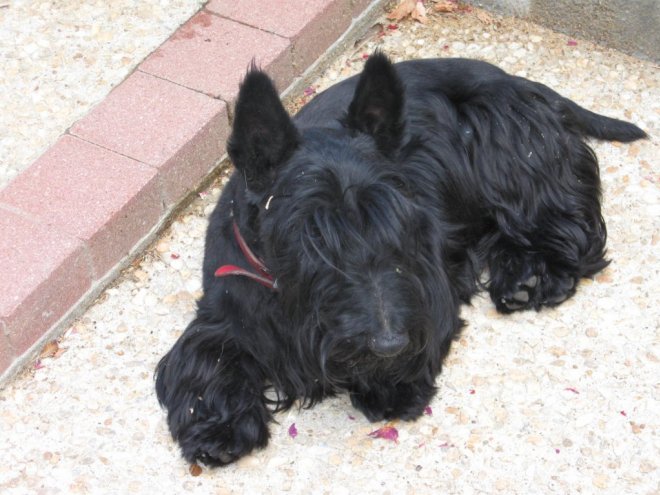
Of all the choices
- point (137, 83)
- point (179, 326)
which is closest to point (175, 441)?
point (179, 326)

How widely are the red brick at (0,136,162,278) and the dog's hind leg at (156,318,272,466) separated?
0.56 m

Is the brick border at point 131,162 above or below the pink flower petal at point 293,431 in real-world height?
above

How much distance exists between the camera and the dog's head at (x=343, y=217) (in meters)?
2.54

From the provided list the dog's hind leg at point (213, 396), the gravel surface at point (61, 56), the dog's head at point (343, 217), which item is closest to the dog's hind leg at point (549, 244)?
the dog's head at point (343, 217)

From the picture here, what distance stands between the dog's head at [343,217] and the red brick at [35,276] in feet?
3.16

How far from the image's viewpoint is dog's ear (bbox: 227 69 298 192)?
255 cm

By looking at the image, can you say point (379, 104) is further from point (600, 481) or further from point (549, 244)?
point (600, 481)

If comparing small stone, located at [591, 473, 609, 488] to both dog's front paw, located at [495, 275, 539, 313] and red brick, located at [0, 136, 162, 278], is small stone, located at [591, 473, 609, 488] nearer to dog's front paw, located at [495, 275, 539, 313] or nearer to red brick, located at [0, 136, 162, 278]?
dog's front paw, located at [495, 275, 539, 313]

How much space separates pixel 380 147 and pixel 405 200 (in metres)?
0.24

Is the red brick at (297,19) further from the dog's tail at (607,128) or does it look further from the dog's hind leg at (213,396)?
the dog's hind leg at (213,396)

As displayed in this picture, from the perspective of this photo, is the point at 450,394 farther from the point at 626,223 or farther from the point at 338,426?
the point at 626,223

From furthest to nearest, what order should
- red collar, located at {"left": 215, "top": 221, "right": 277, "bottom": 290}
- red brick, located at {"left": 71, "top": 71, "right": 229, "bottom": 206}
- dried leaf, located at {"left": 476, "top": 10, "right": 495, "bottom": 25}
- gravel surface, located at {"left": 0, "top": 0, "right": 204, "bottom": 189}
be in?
dried leaf, located at {"left": 476, "top": 10, "right": 495, "bottom": 25}, gravel surface, located at {"left": 0, "top": 0, "right": 204, "bottom": 189}, red brick, located at {"left": 71, "top": 71, "right": 229, "bottom": 206}, red collar, located at {"left": 215, "top": 221, "right": 277, "bottom": 290}

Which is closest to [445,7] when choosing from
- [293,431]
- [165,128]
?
[165,128]

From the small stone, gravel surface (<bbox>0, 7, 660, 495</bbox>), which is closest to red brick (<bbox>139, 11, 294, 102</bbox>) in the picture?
gravel surface (<bbox>0, 7, 660, 495</bbox>)
